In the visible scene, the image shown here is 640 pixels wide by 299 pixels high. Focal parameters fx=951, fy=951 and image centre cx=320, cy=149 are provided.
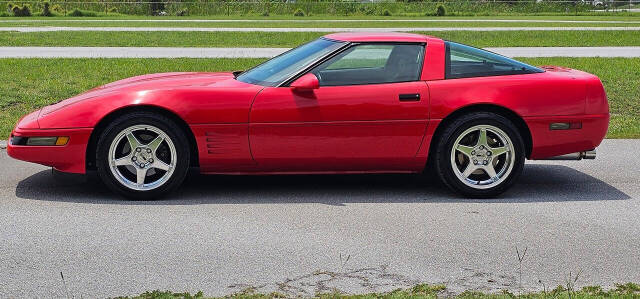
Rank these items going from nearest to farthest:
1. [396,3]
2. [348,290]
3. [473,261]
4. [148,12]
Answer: [348,290], [473,261], [148,12], [396,3]

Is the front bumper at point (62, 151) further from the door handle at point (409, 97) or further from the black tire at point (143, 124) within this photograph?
A: the door handle at point (409, 97)

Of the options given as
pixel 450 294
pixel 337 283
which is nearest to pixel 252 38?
pixel 337 283

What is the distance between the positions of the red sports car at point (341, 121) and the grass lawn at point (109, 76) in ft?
10.7

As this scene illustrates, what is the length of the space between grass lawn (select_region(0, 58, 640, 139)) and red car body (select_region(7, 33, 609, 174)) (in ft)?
10.6

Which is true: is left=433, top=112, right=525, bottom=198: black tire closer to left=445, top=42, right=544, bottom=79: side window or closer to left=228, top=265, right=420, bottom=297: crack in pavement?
left=445, top=42, right=544, bottom=79: side window

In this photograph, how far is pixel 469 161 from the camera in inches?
270

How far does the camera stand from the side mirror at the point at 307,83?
6.56m

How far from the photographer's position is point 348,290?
15.3 feet

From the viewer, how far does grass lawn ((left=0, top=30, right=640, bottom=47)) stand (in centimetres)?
2164

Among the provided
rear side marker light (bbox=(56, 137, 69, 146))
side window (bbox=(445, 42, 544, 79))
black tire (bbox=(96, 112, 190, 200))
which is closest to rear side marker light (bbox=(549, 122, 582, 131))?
side window (bbox=(445, 42, 544, 79))

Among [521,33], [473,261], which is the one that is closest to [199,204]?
[473,261]

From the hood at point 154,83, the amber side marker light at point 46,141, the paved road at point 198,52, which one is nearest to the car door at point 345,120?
the hood at point 154,83

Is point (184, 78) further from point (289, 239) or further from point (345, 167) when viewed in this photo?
point (289, 239)

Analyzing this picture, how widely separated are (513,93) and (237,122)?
199 centimetres
